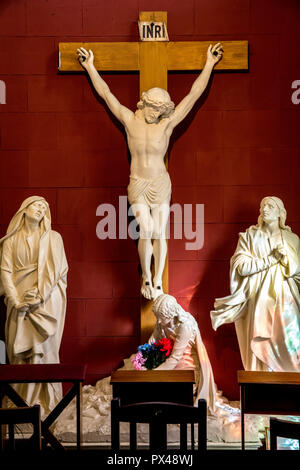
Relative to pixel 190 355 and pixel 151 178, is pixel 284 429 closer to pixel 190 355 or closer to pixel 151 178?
pixel 190 355

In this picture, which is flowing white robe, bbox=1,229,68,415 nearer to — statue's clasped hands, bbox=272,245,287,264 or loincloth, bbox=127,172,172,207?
loincloth, bbox=127,172,172,207

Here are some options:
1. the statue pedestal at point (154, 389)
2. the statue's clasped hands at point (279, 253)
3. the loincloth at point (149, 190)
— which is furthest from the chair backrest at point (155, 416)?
the loincloth at point (149, 190)

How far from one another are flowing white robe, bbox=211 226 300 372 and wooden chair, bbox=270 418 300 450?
2.34 metres

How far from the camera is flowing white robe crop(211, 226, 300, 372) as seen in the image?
6285mm

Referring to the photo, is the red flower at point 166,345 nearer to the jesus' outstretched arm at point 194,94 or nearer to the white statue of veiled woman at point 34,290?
the white statue of veiled woman at point 34,290

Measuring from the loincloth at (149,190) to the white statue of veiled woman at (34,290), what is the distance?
0.71m

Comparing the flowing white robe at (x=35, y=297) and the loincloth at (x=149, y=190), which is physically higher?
the loincloth at (x=149, y=190)

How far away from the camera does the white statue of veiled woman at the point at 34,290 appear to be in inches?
248

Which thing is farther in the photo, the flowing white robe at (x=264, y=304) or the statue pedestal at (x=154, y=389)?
the flowing white robe at (x=264, y=304)

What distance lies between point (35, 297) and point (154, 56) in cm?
228

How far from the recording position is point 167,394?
508 centimetres

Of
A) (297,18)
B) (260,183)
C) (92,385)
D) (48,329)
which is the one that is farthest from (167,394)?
(297,18)

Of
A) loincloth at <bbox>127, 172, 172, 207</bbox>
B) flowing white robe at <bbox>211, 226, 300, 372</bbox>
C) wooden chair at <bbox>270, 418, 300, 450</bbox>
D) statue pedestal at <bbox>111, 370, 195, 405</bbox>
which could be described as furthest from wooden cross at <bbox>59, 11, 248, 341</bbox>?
wooden chair at <bbox>270, 418, 300, 450</bbox>

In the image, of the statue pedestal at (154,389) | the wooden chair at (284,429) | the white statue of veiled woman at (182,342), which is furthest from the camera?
the white statue of veiled woman at (182,342)
